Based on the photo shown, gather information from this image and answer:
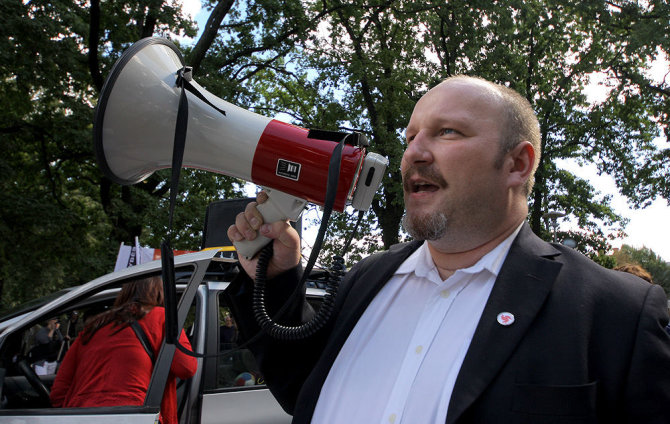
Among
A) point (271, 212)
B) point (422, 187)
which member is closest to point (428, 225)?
point (422, 187)

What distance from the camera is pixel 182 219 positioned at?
11234 millimetres

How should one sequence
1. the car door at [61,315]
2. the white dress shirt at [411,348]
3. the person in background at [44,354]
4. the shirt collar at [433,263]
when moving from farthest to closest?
the person in background at [44,354] → the car door at [61,315] → the shirt collar at [433,263] → the white dress shirt at [411,348]

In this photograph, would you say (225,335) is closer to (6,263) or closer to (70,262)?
(70,262)

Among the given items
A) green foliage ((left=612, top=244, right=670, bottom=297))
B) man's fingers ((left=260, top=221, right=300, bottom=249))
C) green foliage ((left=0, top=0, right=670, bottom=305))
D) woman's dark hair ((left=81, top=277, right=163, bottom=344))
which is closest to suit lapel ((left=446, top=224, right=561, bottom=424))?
man's fingers ((left=260, top=221, right=300, bottom=249))

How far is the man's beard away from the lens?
4.92 feet

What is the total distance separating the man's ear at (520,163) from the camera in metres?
1.59

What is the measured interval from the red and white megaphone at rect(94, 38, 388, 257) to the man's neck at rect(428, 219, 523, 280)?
30 centimetres

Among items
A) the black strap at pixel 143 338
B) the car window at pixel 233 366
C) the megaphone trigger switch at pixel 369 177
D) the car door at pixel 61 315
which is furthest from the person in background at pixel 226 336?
the megaphone trigger switch at pixel 369 177

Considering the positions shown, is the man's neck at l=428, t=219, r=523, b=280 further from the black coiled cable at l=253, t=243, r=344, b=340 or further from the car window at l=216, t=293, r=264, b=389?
the car window at l=216, t=293, r=264, b=389

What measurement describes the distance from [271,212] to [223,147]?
25cm

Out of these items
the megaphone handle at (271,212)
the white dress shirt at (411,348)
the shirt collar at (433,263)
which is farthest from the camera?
the megaphone handle at (271,212)

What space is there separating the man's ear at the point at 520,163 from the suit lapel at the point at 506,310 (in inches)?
8.6

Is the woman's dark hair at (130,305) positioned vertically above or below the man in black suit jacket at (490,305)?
below

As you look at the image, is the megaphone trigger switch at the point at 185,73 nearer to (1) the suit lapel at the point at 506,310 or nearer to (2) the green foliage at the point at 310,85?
(1) the suit lapel at the point at 506,310
